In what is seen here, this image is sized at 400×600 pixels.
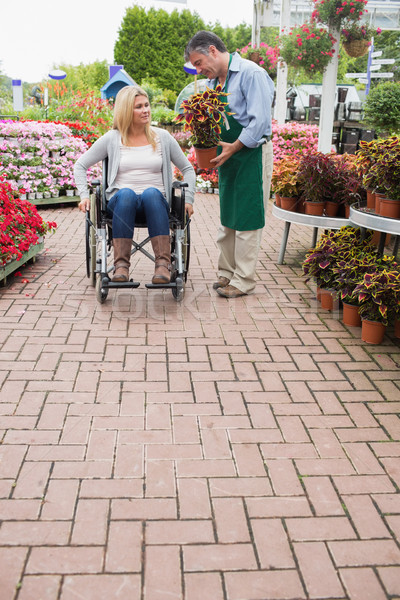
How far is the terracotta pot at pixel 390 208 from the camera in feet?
11.8

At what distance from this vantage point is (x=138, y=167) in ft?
14.6

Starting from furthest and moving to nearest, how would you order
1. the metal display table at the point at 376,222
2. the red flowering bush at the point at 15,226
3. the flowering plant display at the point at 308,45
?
the flowering plant display at the point at 308,45
the red flowering bush at the point at 15,226
the metal display table at the point at 376,222

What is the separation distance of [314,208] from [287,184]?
372mm

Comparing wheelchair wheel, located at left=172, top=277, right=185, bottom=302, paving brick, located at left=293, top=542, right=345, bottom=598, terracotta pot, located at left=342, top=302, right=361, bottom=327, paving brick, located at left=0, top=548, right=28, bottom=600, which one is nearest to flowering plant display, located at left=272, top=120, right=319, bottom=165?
wheelchair wheel, located at left=172, top=277, right=185, bottom=302

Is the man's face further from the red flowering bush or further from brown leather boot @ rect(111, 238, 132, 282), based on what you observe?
the red flowering bush

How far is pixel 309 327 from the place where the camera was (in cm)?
405

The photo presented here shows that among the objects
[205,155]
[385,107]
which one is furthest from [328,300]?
[385,107]

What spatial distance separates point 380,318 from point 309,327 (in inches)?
20.3

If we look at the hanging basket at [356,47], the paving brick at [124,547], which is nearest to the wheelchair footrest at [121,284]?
the paving brick at [124,547]

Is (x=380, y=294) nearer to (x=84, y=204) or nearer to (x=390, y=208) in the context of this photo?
(x=390, y=208)

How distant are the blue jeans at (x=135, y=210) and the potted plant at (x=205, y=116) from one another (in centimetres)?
49

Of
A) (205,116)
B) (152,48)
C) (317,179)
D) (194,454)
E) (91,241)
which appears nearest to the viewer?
(194,454)

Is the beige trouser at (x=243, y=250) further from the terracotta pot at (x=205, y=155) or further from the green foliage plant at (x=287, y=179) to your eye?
the green foliage plant at (x=287, y=179)

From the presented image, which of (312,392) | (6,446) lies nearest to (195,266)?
(312,392)
